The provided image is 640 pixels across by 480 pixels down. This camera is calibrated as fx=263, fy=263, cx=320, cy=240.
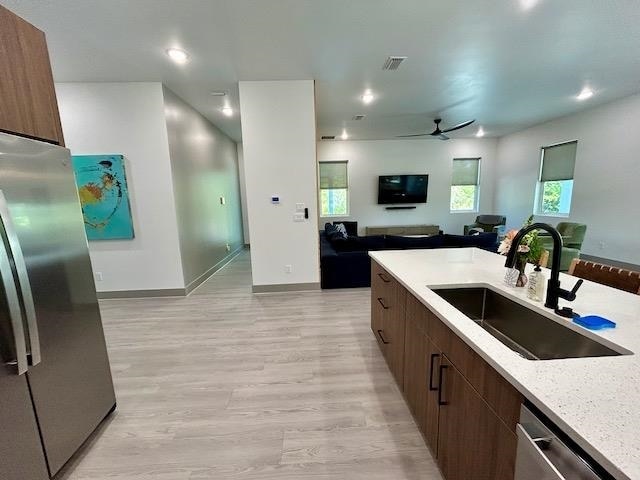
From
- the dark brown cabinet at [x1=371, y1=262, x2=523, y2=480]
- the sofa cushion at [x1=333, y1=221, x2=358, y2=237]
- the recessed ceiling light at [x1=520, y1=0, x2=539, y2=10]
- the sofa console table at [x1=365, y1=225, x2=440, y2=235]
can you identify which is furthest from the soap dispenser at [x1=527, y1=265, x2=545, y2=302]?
the sofa console table at [x1=365, y1=225, x2=440, y2=235]

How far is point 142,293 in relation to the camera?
12.7 ft

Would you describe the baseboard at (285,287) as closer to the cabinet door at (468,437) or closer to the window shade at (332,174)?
the cabinet door at (468,437)

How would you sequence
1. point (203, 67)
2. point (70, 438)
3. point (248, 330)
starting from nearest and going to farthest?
point (70, 438) → point (248, 330) → point (203, 67)

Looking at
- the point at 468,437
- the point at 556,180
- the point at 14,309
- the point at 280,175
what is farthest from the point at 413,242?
the point at 556,180

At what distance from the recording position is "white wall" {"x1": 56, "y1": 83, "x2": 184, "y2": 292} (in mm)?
3443

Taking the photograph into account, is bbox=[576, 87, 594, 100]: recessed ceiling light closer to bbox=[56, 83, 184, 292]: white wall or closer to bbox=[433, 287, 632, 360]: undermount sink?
bbox=[433, 287, 632, 360]: undermount sink

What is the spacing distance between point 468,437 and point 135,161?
4411mm

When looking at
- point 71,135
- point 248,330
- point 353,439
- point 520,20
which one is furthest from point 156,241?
point 520,20

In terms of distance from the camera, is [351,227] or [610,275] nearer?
[610,275]

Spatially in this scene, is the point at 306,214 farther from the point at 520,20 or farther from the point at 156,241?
the point at 520,20

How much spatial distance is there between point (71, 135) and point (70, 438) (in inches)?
146

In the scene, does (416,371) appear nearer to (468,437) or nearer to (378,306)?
(468,437)

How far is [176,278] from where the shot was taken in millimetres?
3883

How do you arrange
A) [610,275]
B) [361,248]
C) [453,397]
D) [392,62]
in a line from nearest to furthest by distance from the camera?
[453,397], [610,275], [392,62], [361,248]
